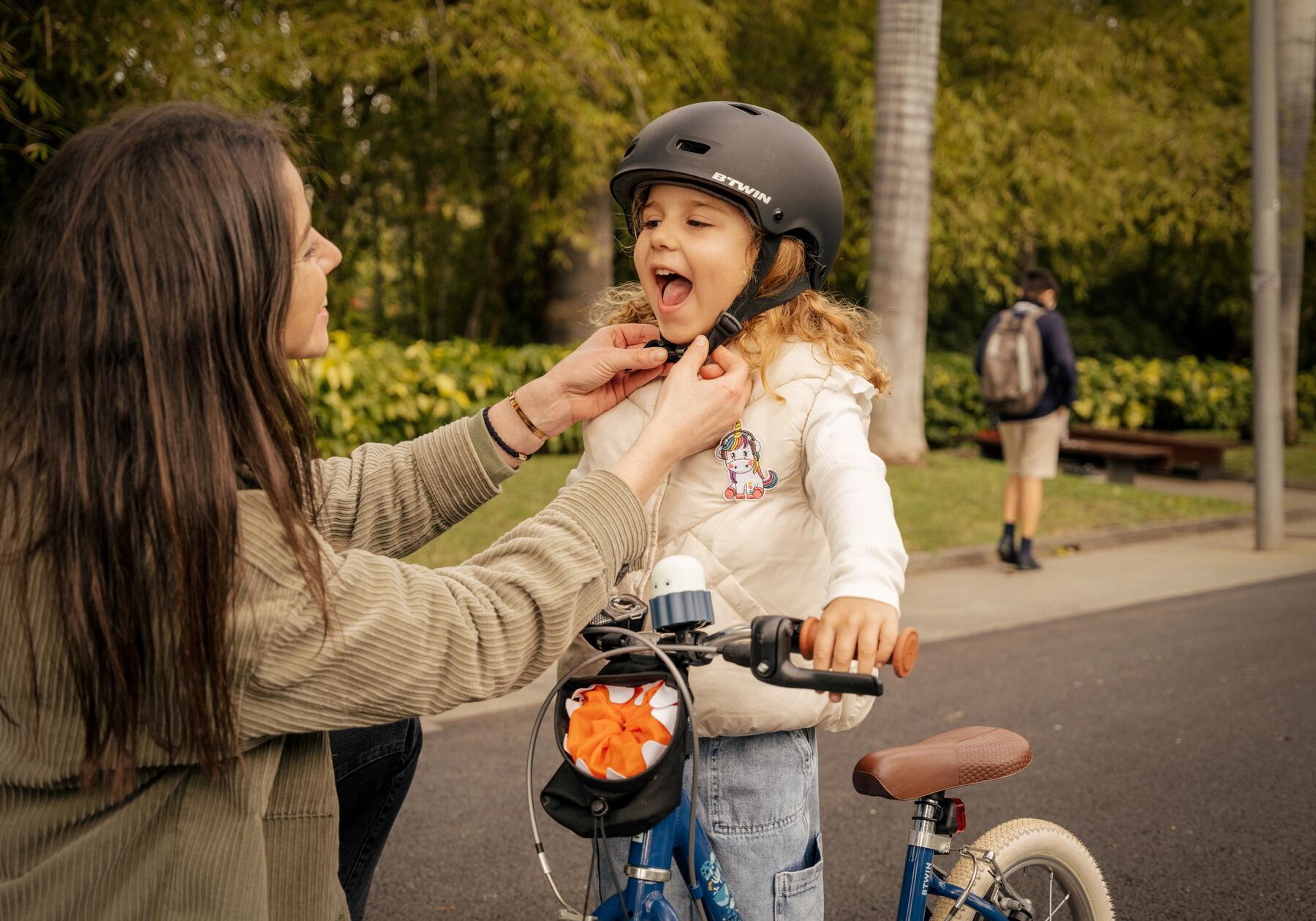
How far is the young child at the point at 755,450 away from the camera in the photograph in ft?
6.53

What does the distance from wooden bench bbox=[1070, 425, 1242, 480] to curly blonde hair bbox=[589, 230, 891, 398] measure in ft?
41.9

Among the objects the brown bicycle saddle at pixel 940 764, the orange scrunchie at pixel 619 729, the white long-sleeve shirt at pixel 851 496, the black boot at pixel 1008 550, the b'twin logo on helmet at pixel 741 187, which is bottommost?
the black boot at pixel 1008 550

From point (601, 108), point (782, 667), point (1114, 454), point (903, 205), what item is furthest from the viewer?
point (1114, 454)

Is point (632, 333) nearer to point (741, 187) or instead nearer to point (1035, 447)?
Answer: point (741, 187)

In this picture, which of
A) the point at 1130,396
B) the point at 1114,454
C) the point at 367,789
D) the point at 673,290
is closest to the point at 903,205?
the point at 1114,454

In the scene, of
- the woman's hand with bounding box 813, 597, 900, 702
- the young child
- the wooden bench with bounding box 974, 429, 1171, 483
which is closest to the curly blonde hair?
the young child

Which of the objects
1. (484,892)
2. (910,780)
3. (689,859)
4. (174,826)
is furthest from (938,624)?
(174,826)

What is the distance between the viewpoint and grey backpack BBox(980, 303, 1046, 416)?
8383 mm

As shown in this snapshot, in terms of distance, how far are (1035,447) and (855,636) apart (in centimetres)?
730

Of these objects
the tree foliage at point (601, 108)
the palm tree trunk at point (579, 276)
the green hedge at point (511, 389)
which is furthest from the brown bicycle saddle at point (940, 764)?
the palm tree trunk at point (579, 276)

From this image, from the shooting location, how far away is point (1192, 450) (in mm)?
13852

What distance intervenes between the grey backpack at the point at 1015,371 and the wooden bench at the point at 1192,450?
6178 millimetres

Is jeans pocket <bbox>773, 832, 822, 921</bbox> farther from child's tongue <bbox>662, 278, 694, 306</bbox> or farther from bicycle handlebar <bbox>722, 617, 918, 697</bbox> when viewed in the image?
child's tongue <bbox>662, 278, 694, 306</bbox>

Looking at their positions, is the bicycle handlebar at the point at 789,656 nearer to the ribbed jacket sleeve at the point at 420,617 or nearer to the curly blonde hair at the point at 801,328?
the ribbed jacket sleeve at the point at 420,617
